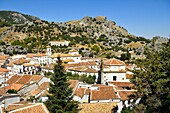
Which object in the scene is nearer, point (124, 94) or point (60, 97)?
point (60, 97)

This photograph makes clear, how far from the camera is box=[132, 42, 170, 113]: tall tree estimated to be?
18.8 m

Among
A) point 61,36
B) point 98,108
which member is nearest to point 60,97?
point 98,108

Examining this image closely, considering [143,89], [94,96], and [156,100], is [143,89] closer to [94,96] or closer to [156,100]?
[156,100]

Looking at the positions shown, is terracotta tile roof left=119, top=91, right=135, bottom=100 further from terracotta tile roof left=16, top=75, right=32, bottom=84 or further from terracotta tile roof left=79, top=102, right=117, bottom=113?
terracotta tile roof left=16, top=75, right=32, bottom=84

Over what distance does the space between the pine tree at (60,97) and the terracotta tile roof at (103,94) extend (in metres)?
8.03

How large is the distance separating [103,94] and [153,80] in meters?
11.5

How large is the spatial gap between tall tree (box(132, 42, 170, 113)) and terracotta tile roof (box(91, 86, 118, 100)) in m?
8.82

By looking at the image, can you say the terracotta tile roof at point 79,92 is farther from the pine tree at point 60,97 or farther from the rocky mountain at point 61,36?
the rocky mountain at point 61,36

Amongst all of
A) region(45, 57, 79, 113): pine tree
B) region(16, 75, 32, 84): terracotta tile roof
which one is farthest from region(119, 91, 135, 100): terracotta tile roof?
region(16, 75, 32, 84): terracotta tile roof

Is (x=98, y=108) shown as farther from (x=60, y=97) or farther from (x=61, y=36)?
(x=61, y=36)

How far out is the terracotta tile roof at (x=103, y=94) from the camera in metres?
29.5

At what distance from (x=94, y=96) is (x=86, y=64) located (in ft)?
104

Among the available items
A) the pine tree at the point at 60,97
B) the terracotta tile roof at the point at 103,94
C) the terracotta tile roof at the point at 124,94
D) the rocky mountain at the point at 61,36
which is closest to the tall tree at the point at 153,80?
the pine tree at the point at 60,97

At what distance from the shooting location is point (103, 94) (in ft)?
99.6
